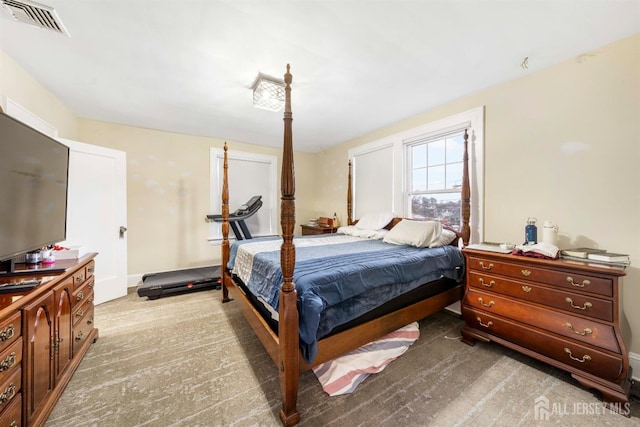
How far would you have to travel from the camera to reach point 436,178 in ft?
10.0

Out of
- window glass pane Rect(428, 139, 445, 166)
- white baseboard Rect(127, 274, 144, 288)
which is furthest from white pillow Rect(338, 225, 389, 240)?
white baseboard Rect(127, 274, 144, 288)

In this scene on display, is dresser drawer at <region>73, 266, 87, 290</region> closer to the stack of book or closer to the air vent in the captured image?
the air vent

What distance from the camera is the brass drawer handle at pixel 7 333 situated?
1002mm

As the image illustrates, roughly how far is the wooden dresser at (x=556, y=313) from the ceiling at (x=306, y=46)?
1.70 m

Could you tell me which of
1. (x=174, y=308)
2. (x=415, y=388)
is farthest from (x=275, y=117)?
(x=415, y=388)

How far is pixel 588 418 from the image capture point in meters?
1.37

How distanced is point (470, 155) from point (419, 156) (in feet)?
2.28

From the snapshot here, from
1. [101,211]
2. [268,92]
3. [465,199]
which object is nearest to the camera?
[268,92]

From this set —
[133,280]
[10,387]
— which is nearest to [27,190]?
[10,387]

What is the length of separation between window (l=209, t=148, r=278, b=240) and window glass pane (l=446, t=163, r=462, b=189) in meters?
3.20

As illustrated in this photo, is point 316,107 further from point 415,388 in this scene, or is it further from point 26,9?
point 415,388

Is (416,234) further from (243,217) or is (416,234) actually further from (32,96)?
(32,96)

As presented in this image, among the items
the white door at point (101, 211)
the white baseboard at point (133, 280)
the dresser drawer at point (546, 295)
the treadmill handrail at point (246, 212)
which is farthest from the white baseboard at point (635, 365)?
the white baseboard at point (133, 280)

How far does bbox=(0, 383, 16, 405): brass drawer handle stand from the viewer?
100cm
